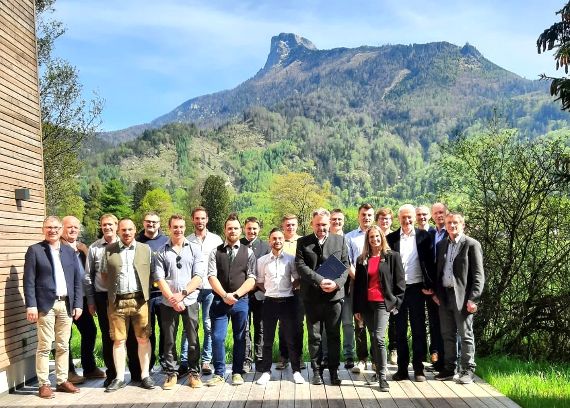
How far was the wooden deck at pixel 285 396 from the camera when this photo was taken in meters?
5.61

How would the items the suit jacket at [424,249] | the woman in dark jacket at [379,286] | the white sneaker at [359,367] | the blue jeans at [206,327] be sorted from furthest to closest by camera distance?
the white sneaker at [359,367] → the blue jeans at [206,327] → the suit jacket at [424,249] → the woman in dark jacket at [379,286]

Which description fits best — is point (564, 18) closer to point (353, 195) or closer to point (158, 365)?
point (158, 365)

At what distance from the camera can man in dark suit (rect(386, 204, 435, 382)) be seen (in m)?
6.50

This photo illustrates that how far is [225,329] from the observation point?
6500 mm

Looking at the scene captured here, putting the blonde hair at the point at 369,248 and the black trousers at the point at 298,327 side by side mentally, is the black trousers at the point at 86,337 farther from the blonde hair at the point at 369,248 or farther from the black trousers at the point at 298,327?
the blonde hair at the point at 369,248

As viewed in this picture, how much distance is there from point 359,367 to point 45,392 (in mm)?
3285

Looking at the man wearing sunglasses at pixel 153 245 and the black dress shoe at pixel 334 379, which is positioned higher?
the man wearing sunglasses at pixel 153 245

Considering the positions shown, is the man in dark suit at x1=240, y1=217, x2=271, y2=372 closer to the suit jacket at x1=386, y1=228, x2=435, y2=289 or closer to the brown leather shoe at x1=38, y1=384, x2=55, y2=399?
the suit jacket at x1=386, y1=228, x2=435, y2=289

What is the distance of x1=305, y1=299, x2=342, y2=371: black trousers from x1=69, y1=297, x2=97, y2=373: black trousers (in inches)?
92.8

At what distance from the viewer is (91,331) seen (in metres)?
6.82

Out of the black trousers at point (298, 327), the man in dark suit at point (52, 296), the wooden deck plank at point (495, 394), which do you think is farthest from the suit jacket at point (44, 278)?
the wooden deck plank at point (495, 394)

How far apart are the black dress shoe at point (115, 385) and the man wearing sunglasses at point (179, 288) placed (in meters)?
0.44

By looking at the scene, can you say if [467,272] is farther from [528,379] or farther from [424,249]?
[528,379]

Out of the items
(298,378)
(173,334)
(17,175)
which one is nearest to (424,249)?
(298,378)
